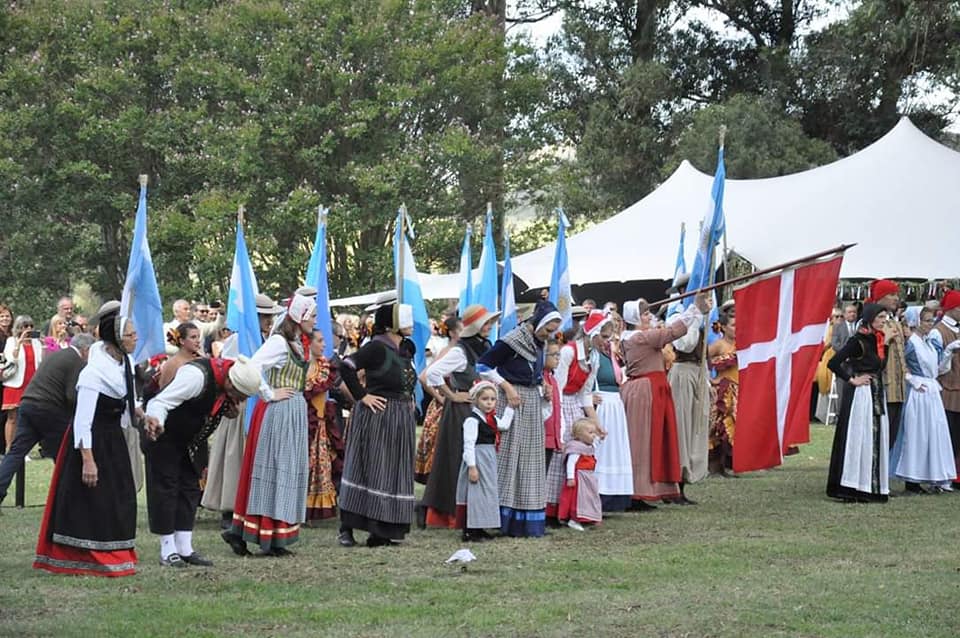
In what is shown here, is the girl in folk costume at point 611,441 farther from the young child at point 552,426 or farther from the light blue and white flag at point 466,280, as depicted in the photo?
the light blue and white flag at point 466,280

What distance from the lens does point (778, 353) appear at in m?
10.5

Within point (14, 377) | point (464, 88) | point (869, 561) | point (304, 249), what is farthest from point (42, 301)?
point (869, 561)

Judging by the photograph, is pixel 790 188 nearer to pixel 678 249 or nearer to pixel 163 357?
pixel 678 249

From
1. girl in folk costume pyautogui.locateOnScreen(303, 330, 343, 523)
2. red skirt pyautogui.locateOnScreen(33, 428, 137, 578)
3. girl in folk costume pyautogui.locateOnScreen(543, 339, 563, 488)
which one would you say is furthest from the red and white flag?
red skirt pyautogui.locateOnScreen(33, 428, 137, 578)

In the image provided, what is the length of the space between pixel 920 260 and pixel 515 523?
341 inches

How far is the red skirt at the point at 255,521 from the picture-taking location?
880 centimetres

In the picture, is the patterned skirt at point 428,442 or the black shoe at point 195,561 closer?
the black shoe at point 195,561

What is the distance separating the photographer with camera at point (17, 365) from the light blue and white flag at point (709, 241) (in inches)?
311

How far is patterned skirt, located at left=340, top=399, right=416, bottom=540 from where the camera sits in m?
9.42

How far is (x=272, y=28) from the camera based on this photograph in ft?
88.7

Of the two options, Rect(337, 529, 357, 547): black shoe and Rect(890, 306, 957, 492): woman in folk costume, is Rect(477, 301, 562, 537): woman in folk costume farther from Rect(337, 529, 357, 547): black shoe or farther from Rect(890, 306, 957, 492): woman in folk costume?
Rect(890, 306, 957, 492): woman in folk costume

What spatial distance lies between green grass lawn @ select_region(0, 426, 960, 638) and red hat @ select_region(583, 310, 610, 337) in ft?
5.54

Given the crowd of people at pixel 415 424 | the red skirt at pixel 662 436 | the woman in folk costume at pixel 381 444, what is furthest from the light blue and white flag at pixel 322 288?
the red skirt at pixel 662 436

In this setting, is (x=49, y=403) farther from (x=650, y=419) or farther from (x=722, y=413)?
(x=722, y=413)
